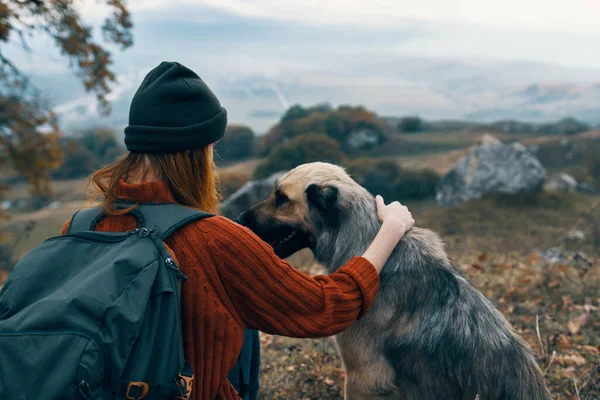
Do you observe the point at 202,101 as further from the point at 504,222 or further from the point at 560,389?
the point at 504,222

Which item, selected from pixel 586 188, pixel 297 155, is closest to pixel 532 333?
pixel 586 188

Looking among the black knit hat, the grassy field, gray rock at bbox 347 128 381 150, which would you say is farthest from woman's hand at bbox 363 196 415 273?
gray rock at bbox 347 128 381 150

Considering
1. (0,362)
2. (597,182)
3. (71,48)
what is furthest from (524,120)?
(0,362)

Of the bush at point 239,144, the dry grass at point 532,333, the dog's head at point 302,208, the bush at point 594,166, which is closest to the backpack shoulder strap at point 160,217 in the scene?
the dog's head at point 302,208

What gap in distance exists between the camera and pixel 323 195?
315 centimetres

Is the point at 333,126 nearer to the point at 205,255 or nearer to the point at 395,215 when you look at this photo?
Answer: the point at 395,215

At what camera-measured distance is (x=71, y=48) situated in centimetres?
1281

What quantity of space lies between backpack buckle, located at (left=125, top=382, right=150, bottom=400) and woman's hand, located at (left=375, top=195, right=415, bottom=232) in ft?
5.20

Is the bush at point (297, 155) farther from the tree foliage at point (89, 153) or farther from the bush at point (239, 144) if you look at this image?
the tree foliage at point (89, 153)

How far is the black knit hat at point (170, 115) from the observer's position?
2.28m

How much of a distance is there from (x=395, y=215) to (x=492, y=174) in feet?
62.3

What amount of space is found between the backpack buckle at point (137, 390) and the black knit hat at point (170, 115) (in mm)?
1002

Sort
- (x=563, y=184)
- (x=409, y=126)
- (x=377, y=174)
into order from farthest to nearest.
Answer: (x=409, y=126) → (x=377, y=174) → (x=563, y=184)

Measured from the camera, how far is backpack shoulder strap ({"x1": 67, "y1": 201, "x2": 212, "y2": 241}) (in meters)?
2.20
